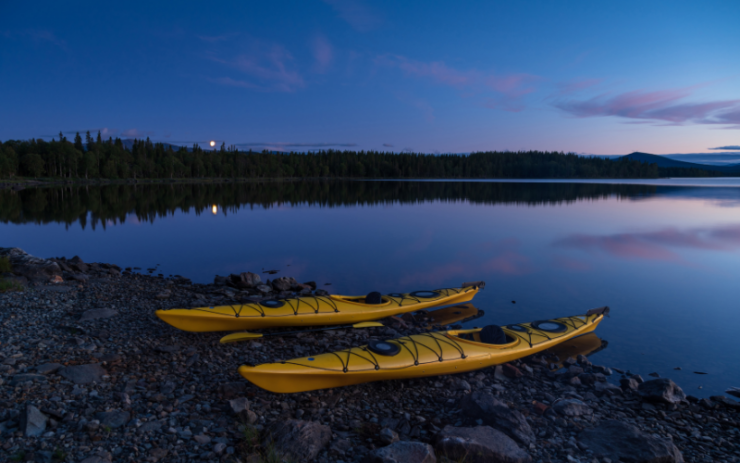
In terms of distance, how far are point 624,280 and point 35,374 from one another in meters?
14.8

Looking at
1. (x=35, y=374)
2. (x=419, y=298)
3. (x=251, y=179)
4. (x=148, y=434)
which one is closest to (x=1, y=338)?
(x=35, y=374)

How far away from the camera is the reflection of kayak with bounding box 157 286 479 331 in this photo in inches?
279

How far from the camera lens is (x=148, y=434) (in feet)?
13.3

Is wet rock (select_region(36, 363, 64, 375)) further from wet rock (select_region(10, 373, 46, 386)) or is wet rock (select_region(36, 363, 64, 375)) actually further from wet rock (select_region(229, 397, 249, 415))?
wet rock (select_region(229, 397, 249, 415))

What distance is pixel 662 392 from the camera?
18.0 feet

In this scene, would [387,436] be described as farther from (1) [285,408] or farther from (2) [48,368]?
(2) [48,368]

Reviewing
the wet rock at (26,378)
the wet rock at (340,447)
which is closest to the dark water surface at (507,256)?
the wet rock at (340,447)

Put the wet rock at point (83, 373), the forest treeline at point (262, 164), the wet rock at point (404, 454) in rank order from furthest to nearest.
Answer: the forest treeline at point (262, 164) < the wet rock at point (83, 373) < the wet rock at point (404, 454)

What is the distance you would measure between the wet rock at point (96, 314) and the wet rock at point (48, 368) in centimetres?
227

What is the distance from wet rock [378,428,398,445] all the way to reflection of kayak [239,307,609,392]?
1.16 metres

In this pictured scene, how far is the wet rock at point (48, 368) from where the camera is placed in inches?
201

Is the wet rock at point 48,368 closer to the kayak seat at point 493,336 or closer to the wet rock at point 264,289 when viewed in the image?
the wet rock at point 264,289

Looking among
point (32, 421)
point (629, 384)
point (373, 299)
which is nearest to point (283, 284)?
point (373, 299)

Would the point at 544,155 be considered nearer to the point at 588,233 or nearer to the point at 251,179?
the point at 251,179
